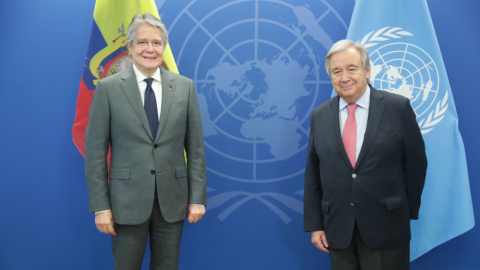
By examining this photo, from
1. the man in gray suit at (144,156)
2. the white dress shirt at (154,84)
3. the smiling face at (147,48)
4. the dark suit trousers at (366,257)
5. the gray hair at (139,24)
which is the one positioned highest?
the gray hair at (139,24)

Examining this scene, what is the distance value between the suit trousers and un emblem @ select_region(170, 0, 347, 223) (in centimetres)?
100

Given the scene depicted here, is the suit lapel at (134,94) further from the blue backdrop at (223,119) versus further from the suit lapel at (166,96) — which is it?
the blue backdrop at (223,119)

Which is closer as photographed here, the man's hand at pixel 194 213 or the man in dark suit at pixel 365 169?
the man in dark suit at pixel 365 169

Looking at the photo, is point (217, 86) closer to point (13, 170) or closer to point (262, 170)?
point (262, 170)

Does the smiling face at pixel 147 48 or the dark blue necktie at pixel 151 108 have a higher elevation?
the smiling face at pixel 147 48

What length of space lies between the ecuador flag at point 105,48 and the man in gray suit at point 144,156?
2.10 ft

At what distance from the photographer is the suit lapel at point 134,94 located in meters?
2.01

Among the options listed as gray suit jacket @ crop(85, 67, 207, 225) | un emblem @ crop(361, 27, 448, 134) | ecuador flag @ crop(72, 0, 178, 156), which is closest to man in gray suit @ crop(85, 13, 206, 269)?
gray suit jacket @ crop(85, 67, 207, 225)

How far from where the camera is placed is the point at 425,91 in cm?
273

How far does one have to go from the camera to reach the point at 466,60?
301cm

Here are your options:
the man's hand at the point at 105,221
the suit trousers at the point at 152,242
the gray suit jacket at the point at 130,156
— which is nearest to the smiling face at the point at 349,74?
the gray suit jacket at the point at 130,156

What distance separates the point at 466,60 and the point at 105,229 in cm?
286

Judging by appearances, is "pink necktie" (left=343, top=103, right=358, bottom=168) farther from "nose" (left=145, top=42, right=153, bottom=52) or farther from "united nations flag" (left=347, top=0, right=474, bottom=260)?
"nose" (left=145, top=42, right=153, bottom=52)

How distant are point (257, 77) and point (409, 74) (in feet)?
3.65
